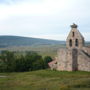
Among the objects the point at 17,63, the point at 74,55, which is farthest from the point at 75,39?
Answer: the point at 17,63

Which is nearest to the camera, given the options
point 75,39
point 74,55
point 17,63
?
point 74,55

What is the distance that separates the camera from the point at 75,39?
54.0 meters

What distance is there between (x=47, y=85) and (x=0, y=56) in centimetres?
3305

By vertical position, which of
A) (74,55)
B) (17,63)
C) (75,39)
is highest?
(75,39)

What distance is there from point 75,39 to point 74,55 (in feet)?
16.1

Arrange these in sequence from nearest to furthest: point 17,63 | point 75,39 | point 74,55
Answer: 1. point 74,55
2. point 75,39
3. point 17,63

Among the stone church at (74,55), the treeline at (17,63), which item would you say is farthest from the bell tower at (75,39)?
the treeline at (17,63)

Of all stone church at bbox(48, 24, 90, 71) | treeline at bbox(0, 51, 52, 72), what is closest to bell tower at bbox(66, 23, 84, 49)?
stone church at bbox(48, 24, 90, 71)

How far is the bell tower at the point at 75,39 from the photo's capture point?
53.3m

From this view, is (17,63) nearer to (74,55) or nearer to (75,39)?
(75,39)

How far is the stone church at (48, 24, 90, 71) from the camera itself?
161 feet

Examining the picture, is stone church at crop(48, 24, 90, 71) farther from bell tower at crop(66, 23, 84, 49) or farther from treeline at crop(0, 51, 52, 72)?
treeline at crop(0, 51, 52, 72)

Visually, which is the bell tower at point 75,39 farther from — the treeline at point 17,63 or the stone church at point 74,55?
the treeline at point 17,63

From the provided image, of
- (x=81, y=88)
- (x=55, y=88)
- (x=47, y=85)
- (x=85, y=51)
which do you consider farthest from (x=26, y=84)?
(x=85, y=51)
